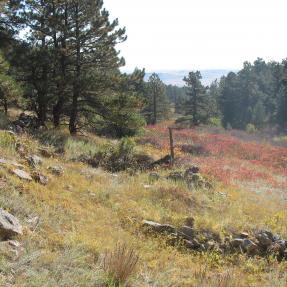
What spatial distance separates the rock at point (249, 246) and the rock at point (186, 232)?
3.00 ft

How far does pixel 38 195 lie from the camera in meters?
7.09

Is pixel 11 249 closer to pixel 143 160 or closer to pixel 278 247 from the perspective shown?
pixel 278 247

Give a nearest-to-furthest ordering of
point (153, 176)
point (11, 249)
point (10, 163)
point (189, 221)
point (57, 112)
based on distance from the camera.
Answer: point (11, 249)
point (189, 221)
point (10, 163)
point (153, 176)
point (57, 112)

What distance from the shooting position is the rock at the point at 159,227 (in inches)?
296

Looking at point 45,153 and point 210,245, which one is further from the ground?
point 45,153

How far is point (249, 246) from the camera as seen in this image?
7.48 m

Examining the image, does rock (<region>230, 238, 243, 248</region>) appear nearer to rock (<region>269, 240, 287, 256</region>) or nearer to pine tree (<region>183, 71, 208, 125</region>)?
rock (<region>269, 240, 287, 256</region>)

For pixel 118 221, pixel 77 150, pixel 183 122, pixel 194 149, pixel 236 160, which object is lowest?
pixel 236 160

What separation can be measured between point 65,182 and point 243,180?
8.23 meters

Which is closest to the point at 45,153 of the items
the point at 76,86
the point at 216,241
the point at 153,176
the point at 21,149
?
the point at 21,149

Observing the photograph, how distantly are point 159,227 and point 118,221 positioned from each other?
0.74 meters

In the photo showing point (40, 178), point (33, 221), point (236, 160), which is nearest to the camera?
point (33, 221)

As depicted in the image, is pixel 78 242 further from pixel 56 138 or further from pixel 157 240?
Answer: pixel 56 138

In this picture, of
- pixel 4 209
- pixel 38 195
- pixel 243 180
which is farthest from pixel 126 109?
pixel 4 209
